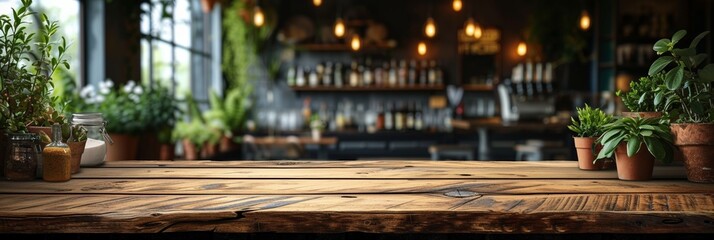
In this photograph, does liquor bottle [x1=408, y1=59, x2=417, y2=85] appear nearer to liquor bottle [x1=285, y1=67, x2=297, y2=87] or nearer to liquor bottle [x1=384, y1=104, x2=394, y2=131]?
liquor bottle [x1=384, y1=104, x2=394, y2=131]

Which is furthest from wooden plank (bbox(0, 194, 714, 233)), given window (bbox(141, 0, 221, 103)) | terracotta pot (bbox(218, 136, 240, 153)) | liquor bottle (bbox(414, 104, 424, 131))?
liquor bottle (bbox(414, 104, 424, 131))

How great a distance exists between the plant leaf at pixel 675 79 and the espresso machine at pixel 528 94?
18.0 feet

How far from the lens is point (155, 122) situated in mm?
4676

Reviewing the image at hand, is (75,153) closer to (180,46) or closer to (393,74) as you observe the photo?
(180,46)

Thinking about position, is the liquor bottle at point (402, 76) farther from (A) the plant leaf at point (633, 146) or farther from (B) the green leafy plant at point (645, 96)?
(A) the plant leaf at point (633, 146)

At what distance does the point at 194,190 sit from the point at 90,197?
0.23 metres

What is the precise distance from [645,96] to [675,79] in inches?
10.0

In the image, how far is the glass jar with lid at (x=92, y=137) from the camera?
2229mm

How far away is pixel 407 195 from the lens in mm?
1628

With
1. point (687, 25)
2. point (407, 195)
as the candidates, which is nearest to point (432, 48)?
point (687, 25)

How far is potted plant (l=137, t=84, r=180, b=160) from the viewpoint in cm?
460

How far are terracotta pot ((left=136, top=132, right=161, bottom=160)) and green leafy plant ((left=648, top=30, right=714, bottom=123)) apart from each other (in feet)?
11.2

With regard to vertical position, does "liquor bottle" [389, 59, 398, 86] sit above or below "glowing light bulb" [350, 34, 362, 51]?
below

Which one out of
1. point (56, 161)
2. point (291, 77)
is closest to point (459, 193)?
point (56, 161)
